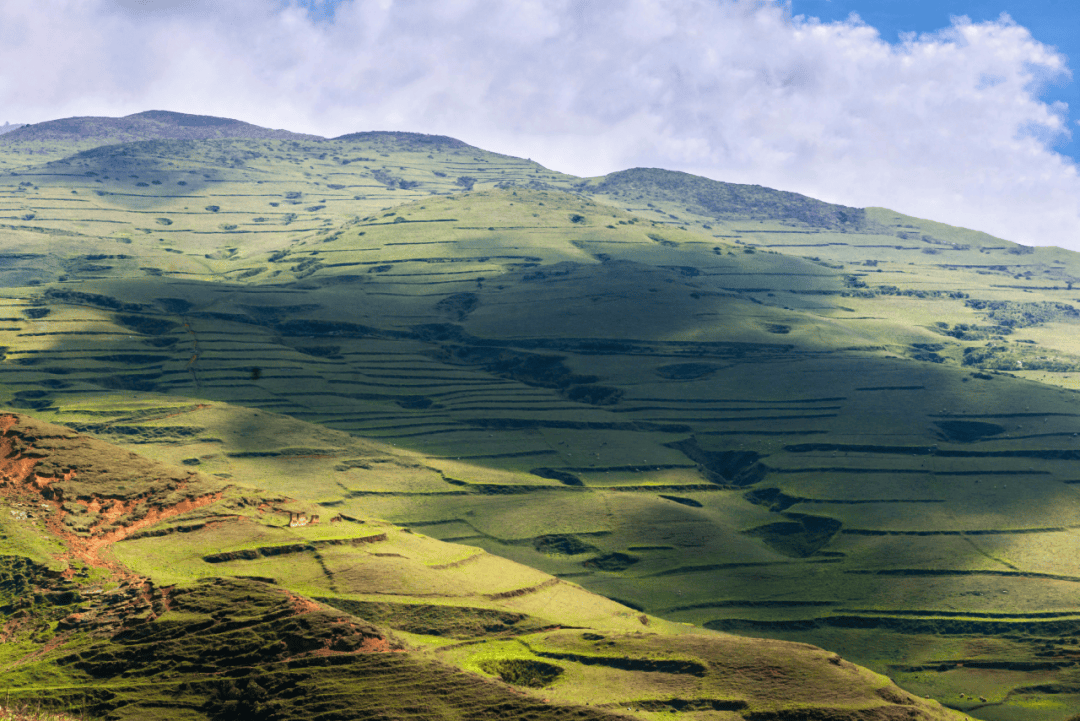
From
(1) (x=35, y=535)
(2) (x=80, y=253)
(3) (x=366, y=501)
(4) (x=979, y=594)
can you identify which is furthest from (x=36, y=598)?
(2) (x=80, y=253)

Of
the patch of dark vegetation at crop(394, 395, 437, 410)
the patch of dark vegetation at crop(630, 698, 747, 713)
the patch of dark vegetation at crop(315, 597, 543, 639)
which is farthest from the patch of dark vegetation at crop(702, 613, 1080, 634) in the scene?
the patch of dark vegetation at crop(394, 395, 437, 410)

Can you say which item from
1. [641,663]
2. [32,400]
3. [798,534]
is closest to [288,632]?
[641,663]

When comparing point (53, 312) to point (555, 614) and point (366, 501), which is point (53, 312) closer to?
point (366, 501)

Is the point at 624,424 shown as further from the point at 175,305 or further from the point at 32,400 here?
the point at 175,305

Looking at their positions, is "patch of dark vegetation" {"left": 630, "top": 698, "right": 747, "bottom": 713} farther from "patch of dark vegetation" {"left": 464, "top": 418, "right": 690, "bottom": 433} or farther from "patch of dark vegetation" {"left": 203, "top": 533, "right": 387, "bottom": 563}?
"patch of dark vegetation" {"left": 464, "top": 418, "right": 690, "bottom": 433}

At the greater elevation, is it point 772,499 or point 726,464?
point 726,464

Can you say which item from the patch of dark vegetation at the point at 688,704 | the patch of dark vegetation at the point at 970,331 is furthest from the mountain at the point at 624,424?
the patch of dark vegetation at the point at 970,331
